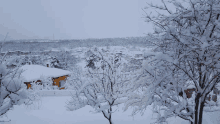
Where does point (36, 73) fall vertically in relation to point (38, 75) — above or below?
above

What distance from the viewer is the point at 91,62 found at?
25.3 metres

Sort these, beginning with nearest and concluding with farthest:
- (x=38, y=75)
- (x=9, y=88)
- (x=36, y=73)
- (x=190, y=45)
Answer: (x=190, y=45) → (x=9, y=88) → (x=38, y=75) → (x=36, y=73)

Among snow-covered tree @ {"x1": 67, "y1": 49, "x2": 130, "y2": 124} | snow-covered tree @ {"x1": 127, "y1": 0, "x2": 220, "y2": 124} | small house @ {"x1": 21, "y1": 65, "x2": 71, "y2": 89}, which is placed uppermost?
snow-covered tree @ {"x1": 127, "y1": 0, "x2": 220, "y2": 124}

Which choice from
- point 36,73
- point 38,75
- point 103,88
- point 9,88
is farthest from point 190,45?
point 36,73

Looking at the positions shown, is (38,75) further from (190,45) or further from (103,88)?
(190,45)

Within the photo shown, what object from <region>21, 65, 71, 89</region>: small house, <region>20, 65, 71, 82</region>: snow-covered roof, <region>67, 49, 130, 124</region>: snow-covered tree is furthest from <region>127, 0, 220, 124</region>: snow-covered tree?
<region>20, 65, 71, 82</region>: snow-covered roof

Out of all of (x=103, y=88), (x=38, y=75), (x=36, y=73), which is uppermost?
(x=103, y=88)

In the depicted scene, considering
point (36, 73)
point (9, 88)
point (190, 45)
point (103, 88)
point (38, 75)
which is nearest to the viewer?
point (190, 45)

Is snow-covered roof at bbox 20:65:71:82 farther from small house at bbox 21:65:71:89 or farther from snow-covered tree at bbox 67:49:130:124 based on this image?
snow-covered tree at bbox 67:49:130:124

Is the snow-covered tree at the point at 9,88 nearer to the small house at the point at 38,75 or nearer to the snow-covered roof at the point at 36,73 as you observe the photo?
the small house at the point at 38,75

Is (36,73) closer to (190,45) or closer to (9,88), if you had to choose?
(9,88)

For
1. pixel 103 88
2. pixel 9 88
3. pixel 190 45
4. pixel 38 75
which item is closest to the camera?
pixel 190 45

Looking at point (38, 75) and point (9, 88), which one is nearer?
point (9, 88)

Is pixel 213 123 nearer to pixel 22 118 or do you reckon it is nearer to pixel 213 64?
pixel 213 64
